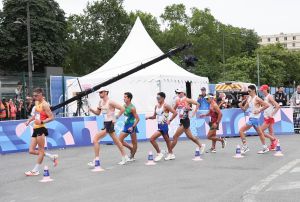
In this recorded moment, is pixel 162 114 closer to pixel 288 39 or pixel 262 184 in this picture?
pixel 262 184

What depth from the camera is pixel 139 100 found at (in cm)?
2378

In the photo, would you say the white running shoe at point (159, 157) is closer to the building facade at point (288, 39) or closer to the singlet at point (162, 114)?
the singlet at point (162, 114)

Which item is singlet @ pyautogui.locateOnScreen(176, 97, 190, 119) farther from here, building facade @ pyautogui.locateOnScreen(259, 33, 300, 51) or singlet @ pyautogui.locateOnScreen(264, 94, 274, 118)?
building facade @ pyautogui.locateOnScreen(259, 33, 300, 51)

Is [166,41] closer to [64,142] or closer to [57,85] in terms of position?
[57,85]

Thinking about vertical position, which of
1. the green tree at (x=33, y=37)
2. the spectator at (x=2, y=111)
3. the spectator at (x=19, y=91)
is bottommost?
the spectator at (x=2, y=111)

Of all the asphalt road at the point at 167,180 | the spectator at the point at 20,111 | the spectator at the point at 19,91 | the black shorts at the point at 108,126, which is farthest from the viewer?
the spectator at the point at 19,91

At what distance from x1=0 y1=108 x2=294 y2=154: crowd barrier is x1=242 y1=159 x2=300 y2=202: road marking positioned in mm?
7481

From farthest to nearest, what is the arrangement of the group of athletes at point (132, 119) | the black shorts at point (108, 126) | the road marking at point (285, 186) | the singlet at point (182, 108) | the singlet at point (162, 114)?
the singlet at point (182, 108) → the singlet at point (162, 114) → the black shorts at point (108, 126) → the group of athletes at point (132, 119) → the road marking at point (285, 186)

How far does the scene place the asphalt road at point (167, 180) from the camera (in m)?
7.64

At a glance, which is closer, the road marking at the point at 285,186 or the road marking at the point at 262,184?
the road marking at the point at 262,184

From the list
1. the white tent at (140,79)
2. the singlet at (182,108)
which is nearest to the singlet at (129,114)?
the singlet at (182,108)

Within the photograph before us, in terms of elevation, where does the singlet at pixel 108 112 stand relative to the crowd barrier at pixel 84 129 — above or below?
above

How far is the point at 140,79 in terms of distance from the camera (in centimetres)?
2353

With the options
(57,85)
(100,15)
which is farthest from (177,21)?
(57,85)
